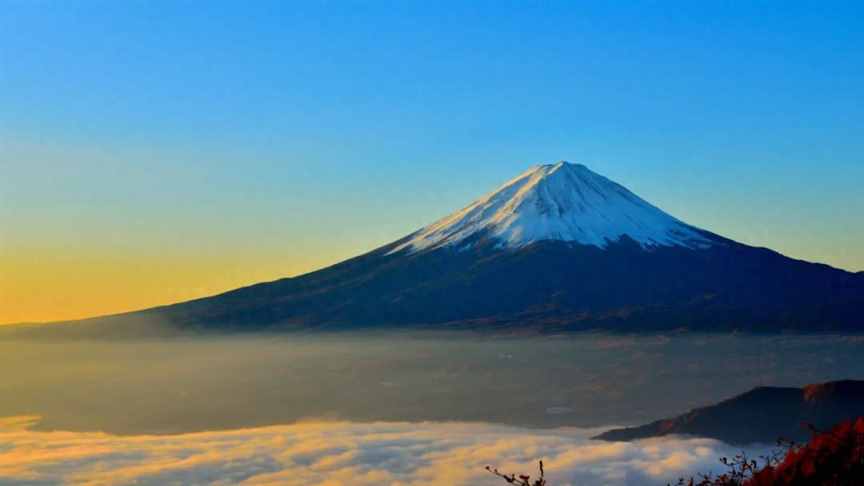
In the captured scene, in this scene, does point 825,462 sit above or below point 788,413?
above

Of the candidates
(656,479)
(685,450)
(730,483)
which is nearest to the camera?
(730,483)

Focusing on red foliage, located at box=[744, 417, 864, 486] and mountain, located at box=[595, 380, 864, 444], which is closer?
red foliage, located at box=[744, 417, 864, 486]

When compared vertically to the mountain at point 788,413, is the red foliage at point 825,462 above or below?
above

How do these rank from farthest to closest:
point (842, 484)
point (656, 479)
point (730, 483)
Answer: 1. point (656, 479)
2. point (730, 483)
3. point (842, 484)

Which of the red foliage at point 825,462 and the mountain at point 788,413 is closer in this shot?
the red foliage at point 825,462

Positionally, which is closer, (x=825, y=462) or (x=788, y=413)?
(x=825, y=462)

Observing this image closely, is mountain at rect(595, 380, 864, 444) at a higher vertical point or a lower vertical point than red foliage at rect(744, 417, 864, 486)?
lower

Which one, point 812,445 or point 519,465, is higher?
point 812,445

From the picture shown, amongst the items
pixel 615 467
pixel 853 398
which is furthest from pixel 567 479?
pixel 853 398

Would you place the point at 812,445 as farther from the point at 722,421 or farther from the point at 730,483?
the point at 722,421

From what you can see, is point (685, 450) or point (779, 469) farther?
Answer: point (685, 450)
